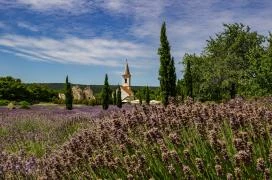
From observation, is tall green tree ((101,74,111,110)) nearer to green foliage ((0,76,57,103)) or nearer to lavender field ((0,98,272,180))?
green foliage ((0,76,57,103))

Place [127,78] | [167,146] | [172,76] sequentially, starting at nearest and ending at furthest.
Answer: [167,146] < [172,76] < [127,78]

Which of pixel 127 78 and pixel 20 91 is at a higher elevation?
pixel 127 78

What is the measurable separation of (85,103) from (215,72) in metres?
22.9

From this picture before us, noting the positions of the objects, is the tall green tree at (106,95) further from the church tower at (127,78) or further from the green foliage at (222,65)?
the church tower at (127,78)

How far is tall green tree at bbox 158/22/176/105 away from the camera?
1238 inches

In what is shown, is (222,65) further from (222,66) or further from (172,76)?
(172,76)

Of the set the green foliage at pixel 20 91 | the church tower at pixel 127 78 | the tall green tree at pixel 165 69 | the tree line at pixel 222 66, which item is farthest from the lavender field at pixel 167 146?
the church tower at pixel 127 78

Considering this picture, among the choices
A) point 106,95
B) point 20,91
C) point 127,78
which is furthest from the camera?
point 127,78

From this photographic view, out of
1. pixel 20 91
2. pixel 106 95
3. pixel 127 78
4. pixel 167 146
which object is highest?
pixel 127 78

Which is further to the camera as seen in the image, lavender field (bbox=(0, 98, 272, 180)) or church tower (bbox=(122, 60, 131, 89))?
church tower (bbox=(122, 60, 131, 89))

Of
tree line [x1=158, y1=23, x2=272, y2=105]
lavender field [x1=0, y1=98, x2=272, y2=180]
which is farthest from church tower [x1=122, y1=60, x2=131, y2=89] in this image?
lavender field [x1=0, y1=98, x2=272, y2=180]

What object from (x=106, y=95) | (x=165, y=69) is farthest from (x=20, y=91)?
(x=165, y=69)

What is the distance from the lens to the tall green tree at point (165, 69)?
103 feet

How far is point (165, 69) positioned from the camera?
104ft
